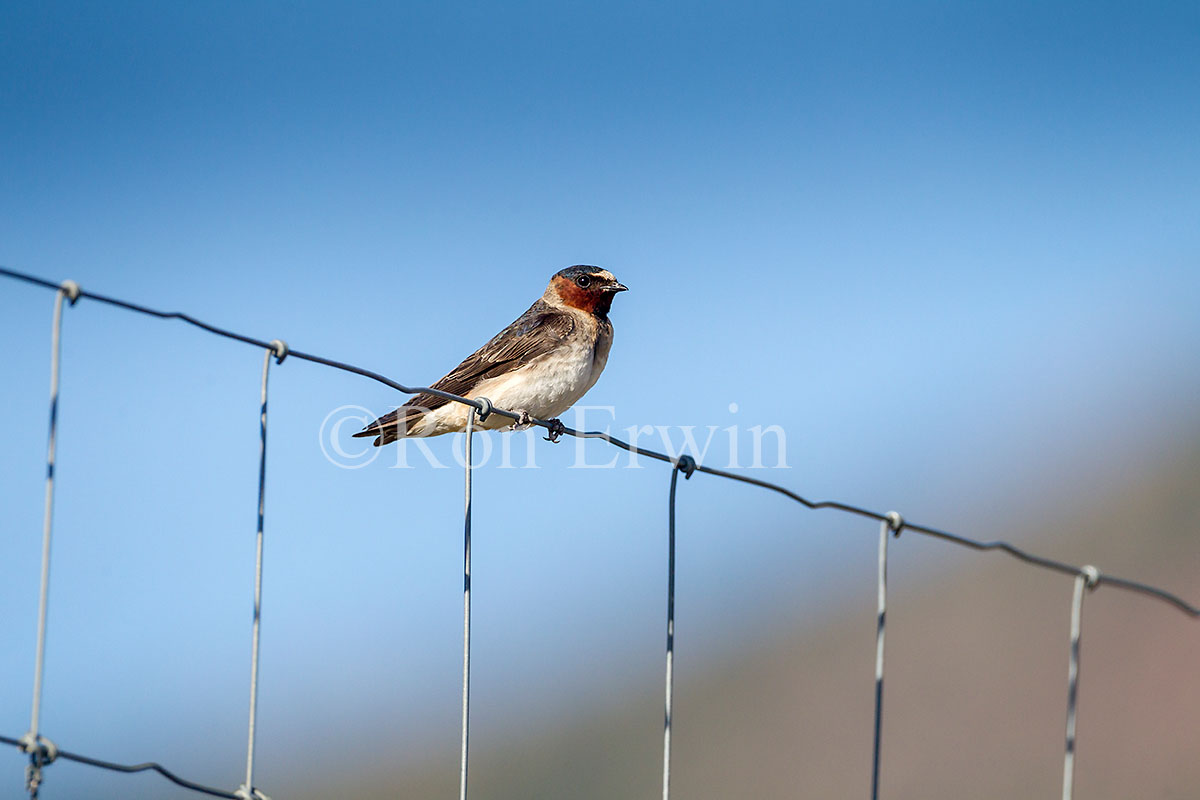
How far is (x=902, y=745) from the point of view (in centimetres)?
11781

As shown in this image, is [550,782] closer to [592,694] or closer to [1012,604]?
[592,694]

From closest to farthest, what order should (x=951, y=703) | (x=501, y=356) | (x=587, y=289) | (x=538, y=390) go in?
1. (x=538, y=390)
2. (x=501, y=356)
3. (x=587, y=289)
4. (x=951, y=703)

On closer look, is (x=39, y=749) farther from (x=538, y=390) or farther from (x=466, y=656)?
(x=538, y=390)

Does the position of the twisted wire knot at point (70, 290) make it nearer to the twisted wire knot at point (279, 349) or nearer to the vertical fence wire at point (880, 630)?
the twisted wire knot at point (279, 349)

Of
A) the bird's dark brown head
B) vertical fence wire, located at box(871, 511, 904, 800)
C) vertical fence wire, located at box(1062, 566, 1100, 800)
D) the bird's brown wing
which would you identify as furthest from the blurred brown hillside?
vertical fence wire, located at box(871, 511, 904, 800)

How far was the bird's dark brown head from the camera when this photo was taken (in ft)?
36.1

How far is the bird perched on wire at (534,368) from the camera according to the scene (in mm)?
9891

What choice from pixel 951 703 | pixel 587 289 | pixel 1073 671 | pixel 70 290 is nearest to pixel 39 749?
pixel 70 290

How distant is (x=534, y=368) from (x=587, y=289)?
4.18 feet

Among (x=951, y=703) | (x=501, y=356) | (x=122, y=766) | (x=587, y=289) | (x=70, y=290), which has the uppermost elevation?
(x=587, y=289)

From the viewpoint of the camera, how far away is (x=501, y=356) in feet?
34.2

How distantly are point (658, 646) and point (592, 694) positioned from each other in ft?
29.1

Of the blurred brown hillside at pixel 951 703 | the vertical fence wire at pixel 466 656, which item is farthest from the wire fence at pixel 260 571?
the blurred brown hillside at pixel 951 703

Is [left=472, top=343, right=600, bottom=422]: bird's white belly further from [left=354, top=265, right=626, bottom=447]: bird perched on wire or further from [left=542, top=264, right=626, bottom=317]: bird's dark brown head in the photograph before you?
[left=542, top=264, right=626, bottom=317]: bird's dark brown head
